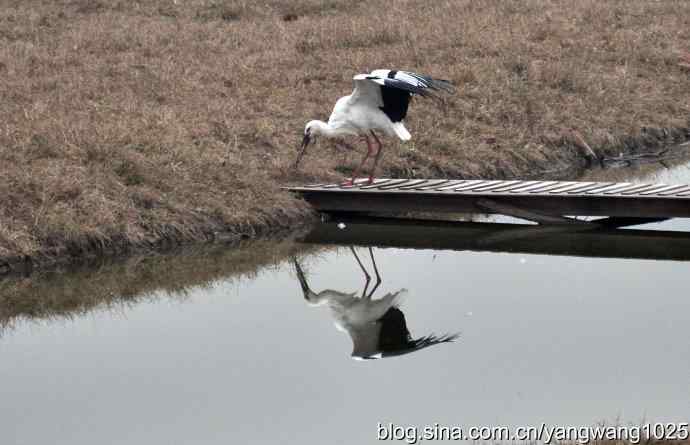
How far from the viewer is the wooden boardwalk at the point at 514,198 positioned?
1198 cm

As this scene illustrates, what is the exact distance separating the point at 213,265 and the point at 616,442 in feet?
19.1

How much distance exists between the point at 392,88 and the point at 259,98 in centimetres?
305

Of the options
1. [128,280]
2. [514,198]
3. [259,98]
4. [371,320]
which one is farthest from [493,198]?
[259,98]

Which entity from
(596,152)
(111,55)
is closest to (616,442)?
(596,152)

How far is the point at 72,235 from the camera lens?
1134 centimetres

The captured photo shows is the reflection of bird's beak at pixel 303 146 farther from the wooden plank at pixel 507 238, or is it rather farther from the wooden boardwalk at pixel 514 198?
the wooden plank at pixel 507 238

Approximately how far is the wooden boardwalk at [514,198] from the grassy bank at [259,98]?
48 centimetres

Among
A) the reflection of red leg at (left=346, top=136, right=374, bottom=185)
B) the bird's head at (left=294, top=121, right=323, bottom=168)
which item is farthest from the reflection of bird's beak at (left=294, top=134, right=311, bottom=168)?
the reflection of red leg at (left=346, top=136, right=374, bottom=185)

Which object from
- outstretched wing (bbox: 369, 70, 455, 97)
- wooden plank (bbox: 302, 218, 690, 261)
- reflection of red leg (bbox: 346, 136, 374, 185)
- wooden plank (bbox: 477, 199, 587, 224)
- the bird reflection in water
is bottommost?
the bird reflection in water

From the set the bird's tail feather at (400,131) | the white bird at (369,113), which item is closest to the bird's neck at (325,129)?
the white bird at (369,113)

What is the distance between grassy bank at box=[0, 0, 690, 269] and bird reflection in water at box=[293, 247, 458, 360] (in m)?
1.62

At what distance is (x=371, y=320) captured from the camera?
1029 cm

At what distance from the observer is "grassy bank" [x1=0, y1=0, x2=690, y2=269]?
12078 millimetres

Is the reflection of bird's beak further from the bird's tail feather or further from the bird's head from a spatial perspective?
the bird's tail feather
